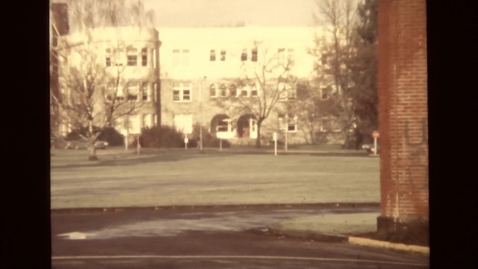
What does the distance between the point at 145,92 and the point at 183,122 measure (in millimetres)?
900

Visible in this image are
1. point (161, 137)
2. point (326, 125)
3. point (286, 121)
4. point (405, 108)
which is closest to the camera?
point (405, 108)

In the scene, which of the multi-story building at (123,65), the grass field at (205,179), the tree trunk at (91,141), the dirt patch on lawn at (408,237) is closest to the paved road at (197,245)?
the dirt patch on lawn at (408,237)

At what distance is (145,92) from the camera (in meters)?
14.2

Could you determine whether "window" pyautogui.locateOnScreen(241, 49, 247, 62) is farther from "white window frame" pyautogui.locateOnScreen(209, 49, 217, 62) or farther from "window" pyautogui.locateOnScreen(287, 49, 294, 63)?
"window" pyautogui.locateOnScreen(287, 49, 294, 63)

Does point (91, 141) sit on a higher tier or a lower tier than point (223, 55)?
lower

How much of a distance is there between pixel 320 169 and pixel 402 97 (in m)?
5.70

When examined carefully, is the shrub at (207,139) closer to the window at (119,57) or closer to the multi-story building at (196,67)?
the multi-story building at (196,67)

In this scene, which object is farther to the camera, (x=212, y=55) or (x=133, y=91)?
(x=133, y=91)

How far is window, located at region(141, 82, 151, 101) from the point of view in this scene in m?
14.1

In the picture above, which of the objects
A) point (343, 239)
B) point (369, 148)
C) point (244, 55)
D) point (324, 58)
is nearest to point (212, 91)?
point (244, 55)

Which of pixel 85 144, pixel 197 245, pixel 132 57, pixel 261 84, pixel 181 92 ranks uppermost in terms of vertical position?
pixel 132 57

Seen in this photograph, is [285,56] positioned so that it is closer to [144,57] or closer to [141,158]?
[144,57]

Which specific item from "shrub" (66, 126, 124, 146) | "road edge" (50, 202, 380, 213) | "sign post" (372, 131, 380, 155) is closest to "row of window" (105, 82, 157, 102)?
"shrub" (66, 126, 124, 146)

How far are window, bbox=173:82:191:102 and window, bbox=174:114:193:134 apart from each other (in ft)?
0.93
